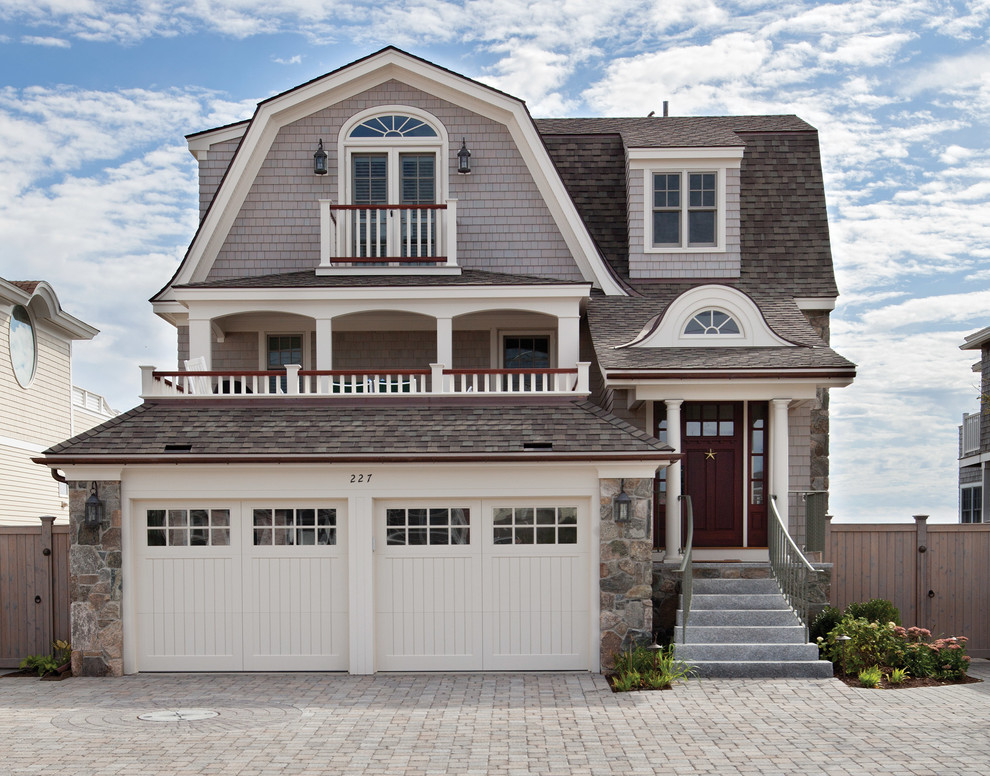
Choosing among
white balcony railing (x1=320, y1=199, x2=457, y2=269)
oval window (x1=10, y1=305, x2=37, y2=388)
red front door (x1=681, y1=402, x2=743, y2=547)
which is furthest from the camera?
oval window (x1=10, y1=305, x2=37, y2=388)

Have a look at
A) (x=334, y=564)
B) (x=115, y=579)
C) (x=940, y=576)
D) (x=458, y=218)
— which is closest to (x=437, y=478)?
(x=334, y=564)

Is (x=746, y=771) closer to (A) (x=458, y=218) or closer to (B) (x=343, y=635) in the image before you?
(B) (x=343, y=635)

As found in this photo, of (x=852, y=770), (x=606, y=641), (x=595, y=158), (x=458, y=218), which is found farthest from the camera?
(x=595, y=158)

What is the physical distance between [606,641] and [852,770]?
4476mm

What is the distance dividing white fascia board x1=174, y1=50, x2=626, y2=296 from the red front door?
2.43m

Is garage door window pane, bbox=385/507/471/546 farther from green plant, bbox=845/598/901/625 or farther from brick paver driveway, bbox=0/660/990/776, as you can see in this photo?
green plant, bbox=845/598/901/625

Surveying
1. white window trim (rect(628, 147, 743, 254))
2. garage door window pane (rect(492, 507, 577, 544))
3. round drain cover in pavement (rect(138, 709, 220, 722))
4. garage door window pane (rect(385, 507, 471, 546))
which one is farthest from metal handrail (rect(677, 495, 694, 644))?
round drain cover in pavement (rect(138, 709, 220, 722))

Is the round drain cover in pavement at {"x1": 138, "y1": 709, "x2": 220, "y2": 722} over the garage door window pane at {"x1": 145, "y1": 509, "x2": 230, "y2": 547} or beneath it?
beneath

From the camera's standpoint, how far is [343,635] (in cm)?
1262

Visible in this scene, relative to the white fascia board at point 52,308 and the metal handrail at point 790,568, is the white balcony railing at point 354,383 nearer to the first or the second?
the metal handrail at point 790,568

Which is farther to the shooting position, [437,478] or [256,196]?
[256,196]

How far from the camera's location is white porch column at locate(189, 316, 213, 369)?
48.3ft

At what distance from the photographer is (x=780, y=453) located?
1383cm

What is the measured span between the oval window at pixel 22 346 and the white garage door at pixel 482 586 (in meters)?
11.5
